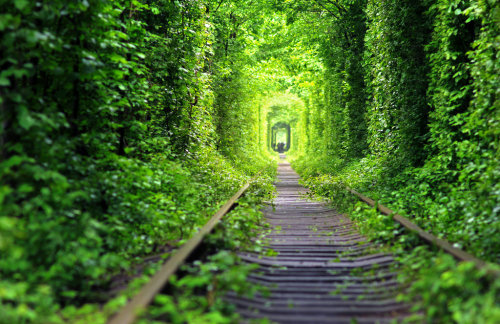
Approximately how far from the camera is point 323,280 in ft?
12.7

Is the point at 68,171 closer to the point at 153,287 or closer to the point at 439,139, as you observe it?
the point at 153,287

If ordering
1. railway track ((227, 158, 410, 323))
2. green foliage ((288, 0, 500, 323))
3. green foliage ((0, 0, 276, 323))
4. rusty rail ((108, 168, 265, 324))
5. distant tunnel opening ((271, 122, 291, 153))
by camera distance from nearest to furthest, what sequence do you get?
1. rusty rail ((108, 168, 265, 324))
2. green foliage ((0, 0, 276, 323))
3. railway track ((227, 158, 410, 323))
4. green foliage ((288, 0, 500, 323))
5. distant tunnel opening ((271, 122, 291, 153))

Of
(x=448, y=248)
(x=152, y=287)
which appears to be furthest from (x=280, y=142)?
(x=152, y=287)

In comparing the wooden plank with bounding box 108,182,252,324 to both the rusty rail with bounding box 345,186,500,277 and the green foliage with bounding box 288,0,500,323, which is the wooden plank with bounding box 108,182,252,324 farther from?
the rusty rail with bounding box 345,186,500,277

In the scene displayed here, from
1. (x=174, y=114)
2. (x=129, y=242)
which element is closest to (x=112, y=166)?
(x=129, y=242)

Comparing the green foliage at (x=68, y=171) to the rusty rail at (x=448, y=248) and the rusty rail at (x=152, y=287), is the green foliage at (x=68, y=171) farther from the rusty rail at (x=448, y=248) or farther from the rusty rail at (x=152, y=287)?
the rusty rail at (x=448, y=248)

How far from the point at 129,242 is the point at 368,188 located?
21.5ft

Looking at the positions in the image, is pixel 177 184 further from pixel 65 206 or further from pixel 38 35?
pixel 38 35

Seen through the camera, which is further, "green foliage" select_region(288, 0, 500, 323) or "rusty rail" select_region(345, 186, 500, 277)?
"green foliage" select_region(288, 0, 500, 323)

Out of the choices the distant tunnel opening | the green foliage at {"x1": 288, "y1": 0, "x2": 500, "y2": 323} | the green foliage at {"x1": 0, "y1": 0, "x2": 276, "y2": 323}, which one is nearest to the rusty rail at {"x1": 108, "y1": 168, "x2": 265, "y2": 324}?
the green foliage at {"x1": 0, "y1": 0, "x2": 276, "y2": 323}

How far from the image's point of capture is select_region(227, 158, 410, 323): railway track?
3104mm

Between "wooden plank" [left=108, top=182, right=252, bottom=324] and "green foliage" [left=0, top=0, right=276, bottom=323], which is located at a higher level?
"green foliage" [left=0, top=0, right=276, bottom=323]

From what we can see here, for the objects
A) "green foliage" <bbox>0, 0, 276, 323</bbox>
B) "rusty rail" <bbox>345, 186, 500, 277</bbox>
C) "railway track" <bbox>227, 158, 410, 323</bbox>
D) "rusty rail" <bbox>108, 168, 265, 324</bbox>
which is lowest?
"railway track" <bbox>227, 158, 410, 323</bbox>

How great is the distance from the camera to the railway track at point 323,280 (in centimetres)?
310
